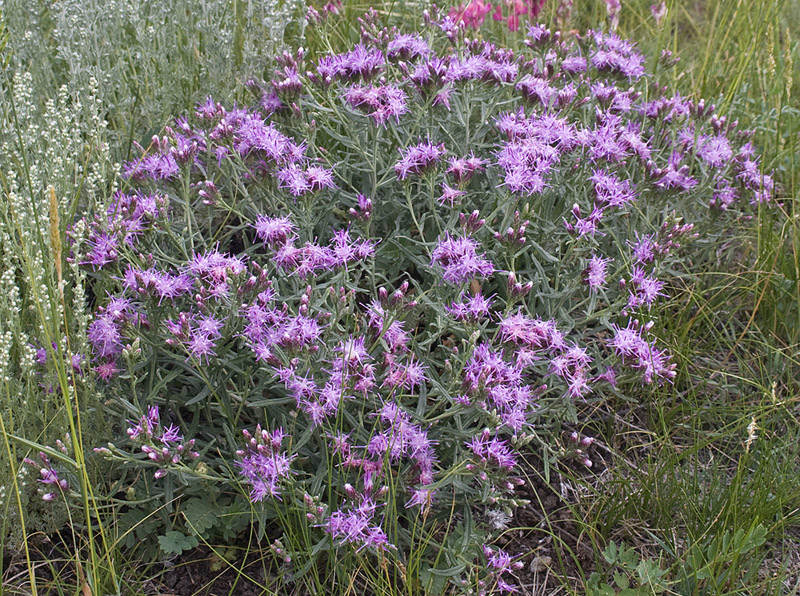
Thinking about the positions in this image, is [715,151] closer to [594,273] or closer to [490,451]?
[594,273]

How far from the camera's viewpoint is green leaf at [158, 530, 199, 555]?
2455mm

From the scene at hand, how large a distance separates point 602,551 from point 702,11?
5.13 metres

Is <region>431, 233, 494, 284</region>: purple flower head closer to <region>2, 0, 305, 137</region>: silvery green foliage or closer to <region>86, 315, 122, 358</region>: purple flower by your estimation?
<region>86, 315, 122, 358</region>: purple flower

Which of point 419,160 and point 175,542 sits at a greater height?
point 419,160

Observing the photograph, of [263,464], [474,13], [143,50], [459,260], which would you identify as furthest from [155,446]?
[474,13]

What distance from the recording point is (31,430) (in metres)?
2.61

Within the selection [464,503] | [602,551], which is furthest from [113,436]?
[602,551]

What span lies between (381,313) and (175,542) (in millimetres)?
984

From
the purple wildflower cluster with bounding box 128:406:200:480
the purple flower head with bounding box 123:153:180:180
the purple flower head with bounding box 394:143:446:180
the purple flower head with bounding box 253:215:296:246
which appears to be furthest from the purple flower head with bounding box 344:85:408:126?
the purple wildflower cluster with bounding box 128:406:200:480

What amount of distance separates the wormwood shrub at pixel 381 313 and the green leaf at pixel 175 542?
0.03 feet

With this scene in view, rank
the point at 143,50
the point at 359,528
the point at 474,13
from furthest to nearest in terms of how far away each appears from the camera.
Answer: the point at 474,13 < the point at 143,50 < the point at 359,528

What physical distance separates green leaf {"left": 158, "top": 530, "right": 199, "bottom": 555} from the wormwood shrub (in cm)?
1

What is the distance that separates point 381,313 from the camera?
2461mm

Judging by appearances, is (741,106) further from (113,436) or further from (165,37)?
(113,436)
